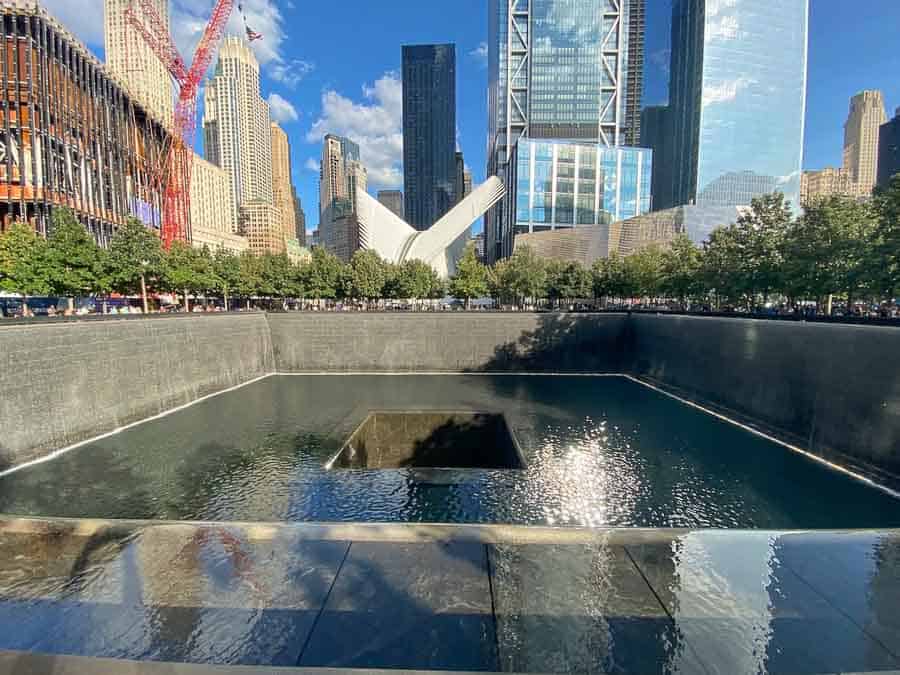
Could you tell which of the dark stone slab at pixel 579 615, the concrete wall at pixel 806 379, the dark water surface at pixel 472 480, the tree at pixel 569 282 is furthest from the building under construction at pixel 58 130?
the concrete wall at pixel 806 379

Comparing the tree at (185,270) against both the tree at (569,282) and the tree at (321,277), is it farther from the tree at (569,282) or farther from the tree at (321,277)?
the tree at (569,282)

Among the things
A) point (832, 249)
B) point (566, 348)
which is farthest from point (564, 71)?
point (832, 249)

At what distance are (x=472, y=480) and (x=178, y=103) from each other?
75.4 meters

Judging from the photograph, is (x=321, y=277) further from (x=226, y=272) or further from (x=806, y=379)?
(x=806, y=379)

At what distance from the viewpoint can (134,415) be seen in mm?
14586

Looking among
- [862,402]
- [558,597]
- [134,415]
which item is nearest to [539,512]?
[558,597]

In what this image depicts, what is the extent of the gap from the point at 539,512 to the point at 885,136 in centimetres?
14320

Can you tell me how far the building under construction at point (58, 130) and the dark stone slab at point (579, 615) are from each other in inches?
1882

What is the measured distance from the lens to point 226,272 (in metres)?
34.3

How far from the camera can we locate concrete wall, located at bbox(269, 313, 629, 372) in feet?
80.6

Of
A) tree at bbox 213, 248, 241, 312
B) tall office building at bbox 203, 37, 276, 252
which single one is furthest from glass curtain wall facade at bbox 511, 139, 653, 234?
tall office building at bbox 203, 37, 276, 252

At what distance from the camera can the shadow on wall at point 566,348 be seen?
24.8 meters

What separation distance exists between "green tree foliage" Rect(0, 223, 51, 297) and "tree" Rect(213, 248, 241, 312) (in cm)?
1178

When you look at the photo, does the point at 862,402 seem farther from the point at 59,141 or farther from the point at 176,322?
the point at 59,141
